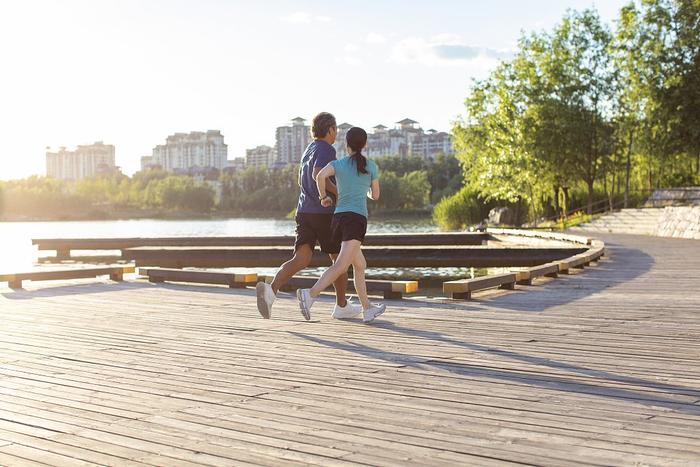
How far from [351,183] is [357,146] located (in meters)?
0.31

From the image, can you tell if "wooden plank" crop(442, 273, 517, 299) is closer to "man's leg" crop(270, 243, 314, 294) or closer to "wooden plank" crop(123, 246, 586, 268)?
"man's leg" crop(270, 243, 314, 294)

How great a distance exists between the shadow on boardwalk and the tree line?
29112 millimetres

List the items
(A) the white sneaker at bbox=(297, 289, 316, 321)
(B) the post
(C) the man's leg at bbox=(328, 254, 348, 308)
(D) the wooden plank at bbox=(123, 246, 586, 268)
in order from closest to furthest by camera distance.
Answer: (A) the white sneaker at bbox=(297, 289, 316, 321), (C) the man's leg at bbox=(328, 254, 348, 308), (B) the post, (D) the wooden plank at bbox=(123, 246, 586, 268)

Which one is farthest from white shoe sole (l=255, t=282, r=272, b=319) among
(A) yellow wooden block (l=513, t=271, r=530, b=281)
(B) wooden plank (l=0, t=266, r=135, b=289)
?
(B) wooden plank (l=0, t=266, r=135, b=289)

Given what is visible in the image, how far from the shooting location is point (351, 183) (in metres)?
6.89

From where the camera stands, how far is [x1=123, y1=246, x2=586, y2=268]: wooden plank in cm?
1956

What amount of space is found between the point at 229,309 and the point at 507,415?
4924mm

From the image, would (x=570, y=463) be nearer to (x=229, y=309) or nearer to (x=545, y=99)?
(x=229, y=309)

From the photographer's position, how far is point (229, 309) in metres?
8.27

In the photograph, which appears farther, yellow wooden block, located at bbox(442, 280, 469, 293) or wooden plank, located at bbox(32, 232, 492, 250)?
wooden plank, located at bbox(32, 232, 492, 250)

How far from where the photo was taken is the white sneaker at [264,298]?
7164 millimetres

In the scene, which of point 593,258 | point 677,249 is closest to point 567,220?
point 677,249

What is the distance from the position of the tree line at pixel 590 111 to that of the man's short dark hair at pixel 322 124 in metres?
27.6

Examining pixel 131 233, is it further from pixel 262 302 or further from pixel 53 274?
pixel 262 302
